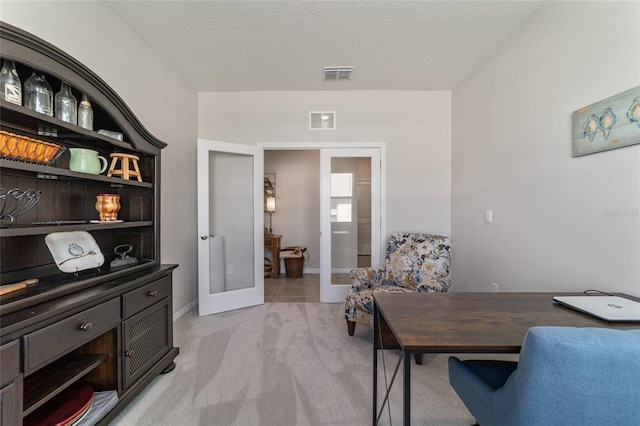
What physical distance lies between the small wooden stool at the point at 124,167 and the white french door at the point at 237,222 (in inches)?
52.5

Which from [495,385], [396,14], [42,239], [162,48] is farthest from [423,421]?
[162,48]

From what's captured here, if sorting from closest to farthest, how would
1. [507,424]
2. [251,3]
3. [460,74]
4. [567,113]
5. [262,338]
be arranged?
[507,424] → [567,113] → [251,3] → [262,338] → [460,74]

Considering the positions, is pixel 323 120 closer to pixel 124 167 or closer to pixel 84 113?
pixel 124 167

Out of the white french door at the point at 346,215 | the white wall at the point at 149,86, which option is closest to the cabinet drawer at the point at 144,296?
the white wall at the point at 149,86

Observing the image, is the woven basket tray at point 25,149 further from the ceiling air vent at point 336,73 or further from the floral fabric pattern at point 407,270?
the ceiling air vent at point 336,73

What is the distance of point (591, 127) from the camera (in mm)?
1580

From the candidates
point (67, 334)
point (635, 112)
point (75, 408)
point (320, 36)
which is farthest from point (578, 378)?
point (320, 36)

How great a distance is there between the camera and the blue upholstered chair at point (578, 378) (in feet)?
2.20

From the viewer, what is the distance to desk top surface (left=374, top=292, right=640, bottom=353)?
907 mm

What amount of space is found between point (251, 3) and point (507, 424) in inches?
109

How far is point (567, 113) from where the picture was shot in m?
1.76

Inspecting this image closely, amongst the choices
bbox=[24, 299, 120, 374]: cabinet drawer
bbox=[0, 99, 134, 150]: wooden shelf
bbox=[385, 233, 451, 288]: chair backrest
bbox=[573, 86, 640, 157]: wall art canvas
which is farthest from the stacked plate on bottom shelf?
bbox=[573, 86, 640, 157]: wall art canvas

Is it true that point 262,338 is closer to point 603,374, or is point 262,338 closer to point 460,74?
point 603,374

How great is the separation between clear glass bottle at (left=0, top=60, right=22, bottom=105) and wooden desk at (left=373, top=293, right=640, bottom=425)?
1.91m
